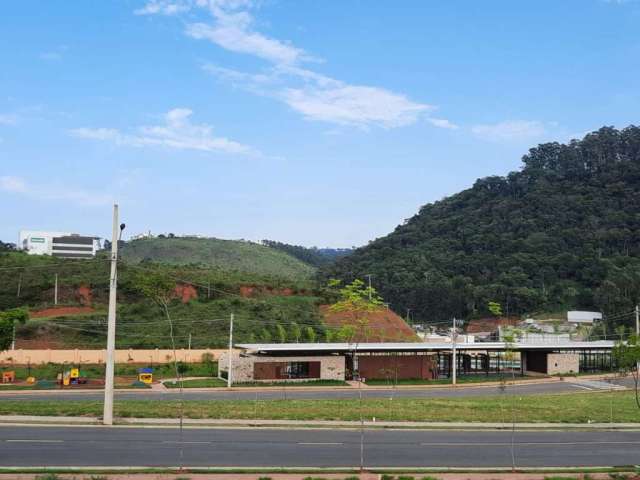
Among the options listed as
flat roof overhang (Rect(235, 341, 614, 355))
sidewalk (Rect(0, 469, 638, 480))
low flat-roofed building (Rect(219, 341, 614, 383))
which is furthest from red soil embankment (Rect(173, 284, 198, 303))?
Result: sidewalk (Rect(0, 469, 638, 480))

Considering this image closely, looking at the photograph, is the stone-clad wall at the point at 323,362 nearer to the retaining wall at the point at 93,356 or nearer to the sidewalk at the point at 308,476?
the retaining wall at the point at 93,356

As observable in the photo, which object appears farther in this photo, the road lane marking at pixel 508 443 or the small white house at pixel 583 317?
the small white house at pixel 583 317

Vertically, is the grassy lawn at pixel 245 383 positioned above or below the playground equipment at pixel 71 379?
below

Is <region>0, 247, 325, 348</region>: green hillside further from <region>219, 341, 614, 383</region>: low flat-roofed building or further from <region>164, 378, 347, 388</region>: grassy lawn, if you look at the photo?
<region>164, 378, 347, 388</region>: grassy lawn

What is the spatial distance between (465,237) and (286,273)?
163ft

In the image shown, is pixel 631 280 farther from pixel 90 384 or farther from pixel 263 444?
pixel 263 444

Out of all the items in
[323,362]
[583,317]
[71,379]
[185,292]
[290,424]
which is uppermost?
[185,292]

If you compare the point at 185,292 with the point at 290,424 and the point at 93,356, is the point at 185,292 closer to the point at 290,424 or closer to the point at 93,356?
the point at 93,356

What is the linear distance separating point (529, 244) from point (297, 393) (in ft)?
289

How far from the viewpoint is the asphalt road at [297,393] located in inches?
1636

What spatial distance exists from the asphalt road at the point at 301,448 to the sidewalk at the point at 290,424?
3.92 ft

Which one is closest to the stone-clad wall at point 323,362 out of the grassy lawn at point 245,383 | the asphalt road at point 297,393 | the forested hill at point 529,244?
the grassy lawn at point 245,383

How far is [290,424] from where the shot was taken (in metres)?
28.7

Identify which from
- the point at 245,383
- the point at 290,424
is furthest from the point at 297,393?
the point at 290,424
